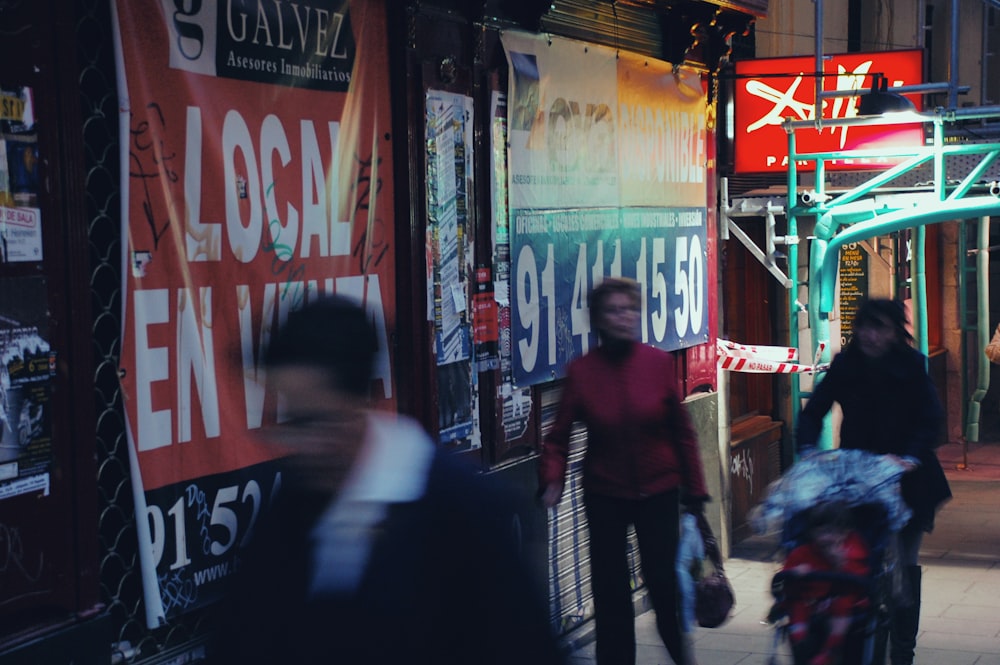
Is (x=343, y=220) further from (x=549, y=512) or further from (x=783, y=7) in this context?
(x=783, y=7)

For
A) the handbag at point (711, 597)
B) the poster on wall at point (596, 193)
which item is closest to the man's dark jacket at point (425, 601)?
the handbag at point (711, 597)

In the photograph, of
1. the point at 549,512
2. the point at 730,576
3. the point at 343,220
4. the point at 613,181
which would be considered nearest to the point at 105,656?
the point at 343,220

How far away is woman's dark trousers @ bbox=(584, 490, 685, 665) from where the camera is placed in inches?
249

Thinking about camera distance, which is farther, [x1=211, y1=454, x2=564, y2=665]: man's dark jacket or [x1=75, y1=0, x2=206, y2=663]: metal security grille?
[x1=75, y1=0, x2=206, y2=663]: metal security grille

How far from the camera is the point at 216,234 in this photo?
5.55 metres

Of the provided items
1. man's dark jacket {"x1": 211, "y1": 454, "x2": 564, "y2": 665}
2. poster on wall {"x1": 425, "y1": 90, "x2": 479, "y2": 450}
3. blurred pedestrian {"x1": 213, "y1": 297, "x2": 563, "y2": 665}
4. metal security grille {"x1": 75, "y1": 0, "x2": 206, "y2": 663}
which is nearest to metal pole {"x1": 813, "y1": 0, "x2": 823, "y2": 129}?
poster on wall {"x1": 425, "y1": 90, "x2": 479, "y2": 450}

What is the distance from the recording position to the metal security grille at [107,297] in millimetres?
4984

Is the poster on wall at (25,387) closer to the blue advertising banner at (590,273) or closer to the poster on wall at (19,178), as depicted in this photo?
the poster on wall at (19,178)

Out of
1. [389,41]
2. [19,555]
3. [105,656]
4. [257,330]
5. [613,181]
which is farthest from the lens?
[613,181]

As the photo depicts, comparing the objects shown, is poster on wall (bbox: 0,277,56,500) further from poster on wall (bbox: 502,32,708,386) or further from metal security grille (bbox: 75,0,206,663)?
poster on wall (bbox: 502,32,708,386)

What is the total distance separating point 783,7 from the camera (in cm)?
1391

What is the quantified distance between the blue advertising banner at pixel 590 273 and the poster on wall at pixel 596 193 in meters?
0.01

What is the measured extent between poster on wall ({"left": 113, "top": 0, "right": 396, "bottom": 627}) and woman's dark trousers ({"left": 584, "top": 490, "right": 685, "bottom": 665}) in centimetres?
149

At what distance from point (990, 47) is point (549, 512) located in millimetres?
17870
